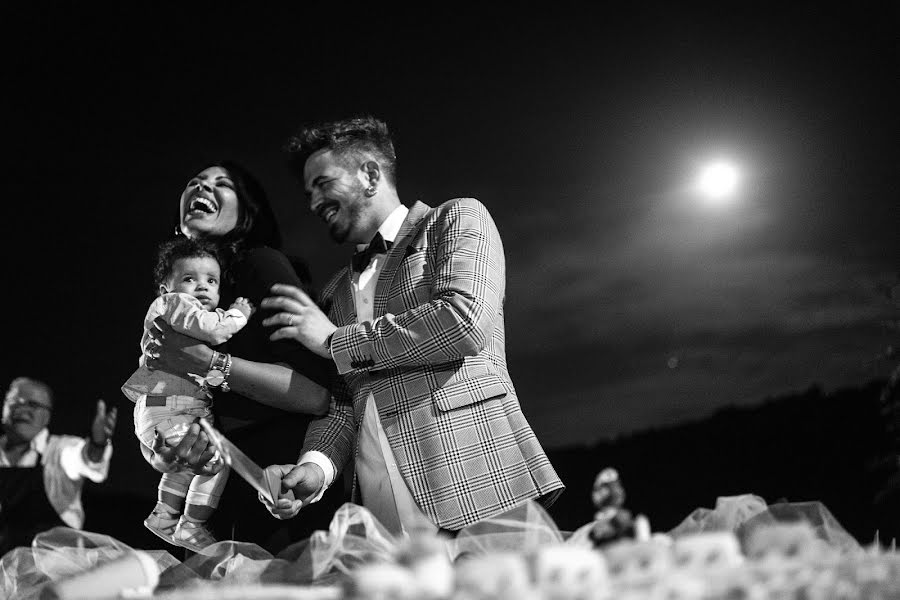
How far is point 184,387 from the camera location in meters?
1.97

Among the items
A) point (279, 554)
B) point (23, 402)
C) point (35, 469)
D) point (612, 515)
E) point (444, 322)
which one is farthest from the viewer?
point (23, 402)

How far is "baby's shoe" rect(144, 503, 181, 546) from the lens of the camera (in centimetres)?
194

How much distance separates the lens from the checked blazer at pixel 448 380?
5.23 ft

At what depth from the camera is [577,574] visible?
698mm

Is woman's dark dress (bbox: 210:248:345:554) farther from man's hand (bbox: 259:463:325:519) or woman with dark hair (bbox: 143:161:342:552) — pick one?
man's hand (bbox: 259:463:325:519)

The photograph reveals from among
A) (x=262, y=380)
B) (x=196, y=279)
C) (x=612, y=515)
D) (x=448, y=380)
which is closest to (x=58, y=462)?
(x=196, y=279)

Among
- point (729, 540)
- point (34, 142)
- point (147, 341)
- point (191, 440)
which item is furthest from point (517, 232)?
point (729, 540)

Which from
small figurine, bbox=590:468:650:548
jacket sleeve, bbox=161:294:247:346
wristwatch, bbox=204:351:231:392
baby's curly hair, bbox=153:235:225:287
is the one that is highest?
baby's curly hair, bbox=153:235:225:287

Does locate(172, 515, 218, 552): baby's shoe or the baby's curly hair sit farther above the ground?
the baby's curly hair

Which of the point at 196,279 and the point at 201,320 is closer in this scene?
the point at 201,320

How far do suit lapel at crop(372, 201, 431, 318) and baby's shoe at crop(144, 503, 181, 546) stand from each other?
714 mm

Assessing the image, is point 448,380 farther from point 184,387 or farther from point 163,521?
point 163,521

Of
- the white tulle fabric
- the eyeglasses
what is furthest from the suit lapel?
the eyeglasses

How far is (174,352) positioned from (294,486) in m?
0.50
